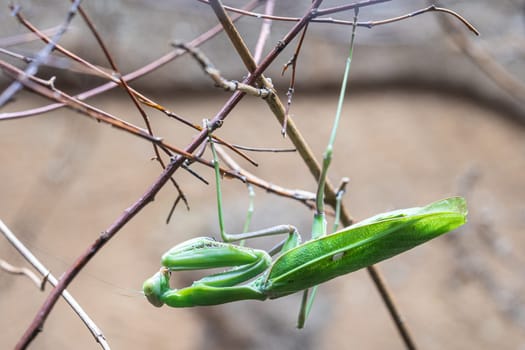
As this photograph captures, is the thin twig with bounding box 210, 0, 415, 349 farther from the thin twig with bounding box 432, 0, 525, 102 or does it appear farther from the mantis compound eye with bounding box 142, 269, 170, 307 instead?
the thin twig with bounding box 432, 0, 525, 102

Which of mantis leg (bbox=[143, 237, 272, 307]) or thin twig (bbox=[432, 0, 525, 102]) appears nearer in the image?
mantis leg (bbox=[143, 237, 272, 307])

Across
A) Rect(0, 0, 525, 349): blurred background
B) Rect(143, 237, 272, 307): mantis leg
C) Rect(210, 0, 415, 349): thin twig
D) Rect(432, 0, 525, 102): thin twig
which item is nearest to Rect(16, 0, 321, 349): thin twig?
Rect(210, 0, 415, 349): thin twig

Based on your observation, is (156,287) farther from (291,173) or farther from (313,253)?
(291,173)

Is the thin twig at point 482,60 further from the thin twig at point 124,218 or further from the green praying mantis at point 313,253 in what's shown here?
the thin twig at point 124,218

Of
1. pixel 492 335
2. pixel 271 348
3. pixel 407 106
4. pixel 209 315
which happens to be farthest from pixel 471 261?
pixel 209 315

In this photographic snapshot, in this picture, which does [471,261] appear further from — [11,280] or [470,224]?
[11,280]

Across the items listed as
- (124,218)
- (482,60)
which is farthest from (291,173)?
(124,218)
